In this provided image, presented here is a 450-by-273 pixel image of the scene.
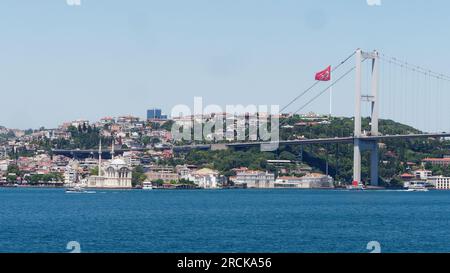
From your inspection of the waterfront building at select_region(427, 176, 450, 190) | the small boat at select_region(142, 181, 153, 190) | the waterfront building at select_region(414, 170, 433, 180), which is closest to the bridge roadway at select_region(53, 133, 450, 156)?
the small boat at select_region(142, 181, 153, 190)

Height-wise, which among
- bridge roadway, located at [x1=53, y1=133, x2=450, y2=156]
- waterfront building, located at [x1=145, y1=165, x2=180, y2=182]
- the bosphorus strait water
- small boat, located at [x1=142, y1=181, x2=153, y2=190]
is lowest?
small boat, located at [x1=142, y1=181, x2=153, y2=190]

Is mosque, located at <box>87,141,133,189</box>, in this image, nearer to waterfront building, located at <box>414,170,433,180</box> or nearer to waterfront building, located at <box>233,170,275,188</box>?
waterfront building, located at <box>233,170,275,188</box>

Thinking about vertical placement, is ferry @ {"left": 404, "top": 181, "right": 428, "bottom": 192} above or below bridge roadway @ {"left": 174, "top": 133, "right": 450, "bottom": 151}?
below

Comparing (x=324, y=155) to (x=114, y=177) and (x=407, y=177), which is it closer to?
(x=407, y=177)

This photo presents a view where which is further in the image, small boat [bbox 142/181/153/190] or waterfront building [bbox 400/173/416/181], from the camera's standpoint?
waterfront building [bbox 400/173/416/181]

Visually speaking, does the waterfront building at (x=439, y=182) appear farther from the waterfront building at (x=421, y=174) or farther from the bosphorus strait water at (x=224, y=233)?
the bosphorus strait water at (x=224, y=233)

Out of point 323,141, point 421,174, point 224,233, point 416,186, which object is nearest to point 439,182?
point 421,174
